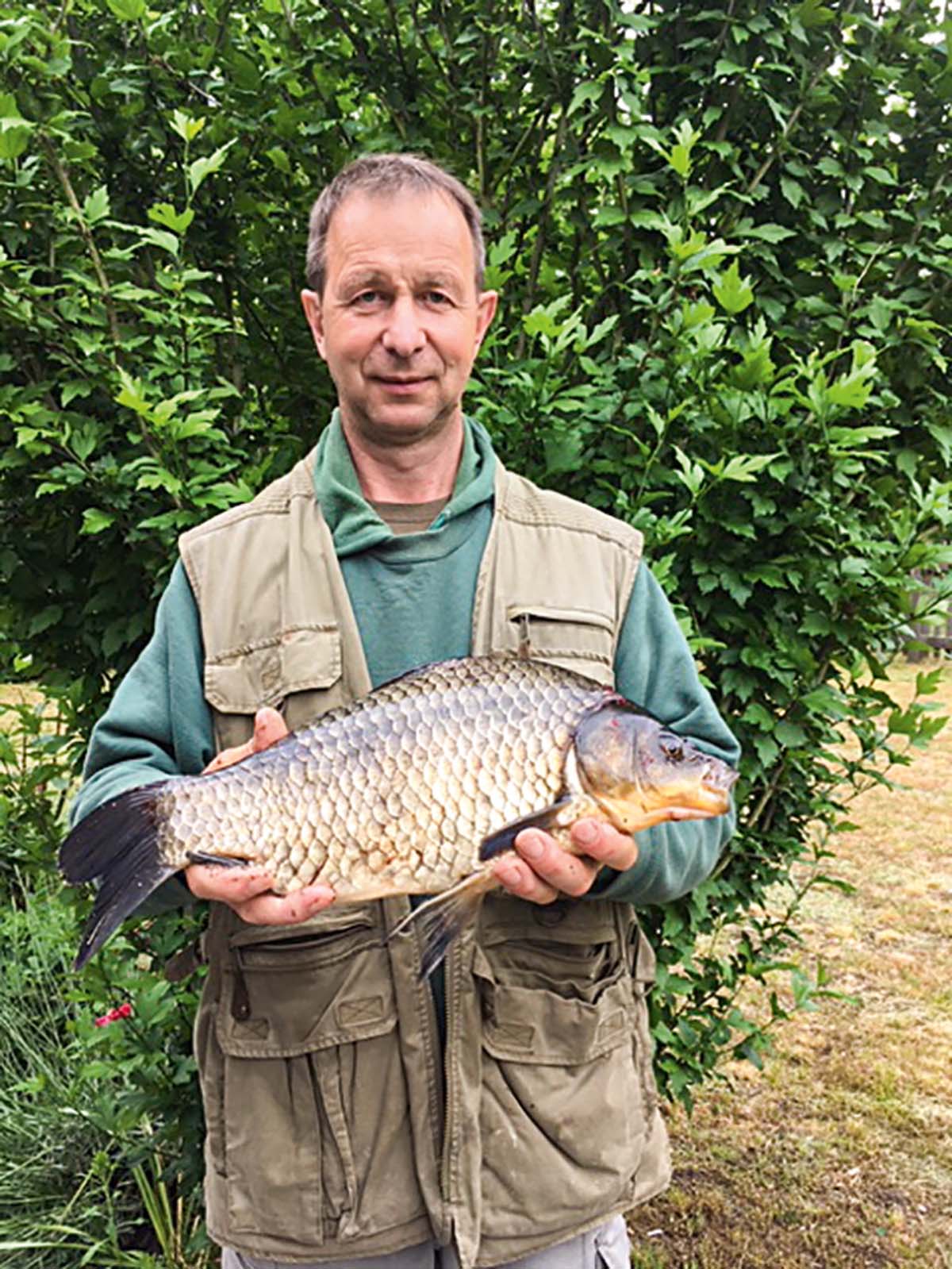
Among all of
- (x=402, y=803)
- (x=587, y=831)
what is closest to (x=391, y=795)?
(x=402, y=803)

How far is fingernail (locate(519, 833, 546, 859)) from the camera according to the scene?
1.95 m

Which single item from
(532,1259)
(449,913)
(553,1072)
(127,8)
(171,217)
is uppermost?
(127,8)

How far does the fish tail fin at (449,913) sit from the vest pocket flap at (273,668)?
47 centimetres

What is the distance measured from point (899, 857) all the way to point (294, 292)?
5.72 metres

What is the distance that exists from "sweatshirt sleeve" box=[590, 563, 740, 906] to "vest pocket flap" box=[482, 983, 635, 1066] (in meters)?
0.24

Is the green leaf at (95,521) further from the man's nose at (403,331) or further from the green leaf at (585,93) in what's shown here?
the green leaf at (585,93)

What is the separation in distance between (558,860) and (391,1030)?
1.64 ft

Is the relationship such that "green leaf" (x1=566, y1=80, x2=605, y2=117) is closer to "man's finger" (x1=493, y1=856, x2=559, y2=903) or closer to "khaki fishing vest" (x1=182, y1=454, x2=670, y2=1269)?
"khaki fishing vest" (x1=182, y1=454, x2=670, y2=1269)

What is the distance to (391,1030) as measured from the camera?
219 cm

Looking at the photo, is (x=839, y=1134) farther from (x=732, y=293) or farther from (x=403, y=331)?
(x=403, y=331)

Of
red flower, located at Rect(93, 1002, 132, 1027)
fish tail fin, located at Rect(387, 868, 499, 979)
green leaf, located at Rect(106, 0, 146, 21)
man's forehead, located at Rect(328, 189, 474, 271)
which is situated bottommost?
red flower, located at Rect(93, 1002, 132, 1027)

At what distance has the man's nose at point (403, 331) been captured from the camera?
7.25 ft

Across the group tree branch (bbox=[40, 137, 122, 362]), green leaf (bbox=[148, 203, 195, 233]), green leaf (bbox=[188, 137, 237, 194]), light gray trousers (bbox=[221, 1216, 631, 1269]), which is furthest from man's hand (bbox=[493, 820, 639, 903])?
green leaf (bbox=[188, 137, 237, 194])

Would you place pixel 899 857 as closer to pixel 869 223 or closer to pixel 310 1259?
pixel 869 223
